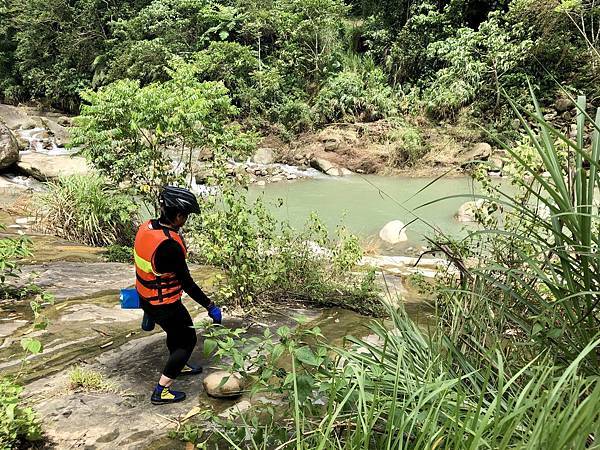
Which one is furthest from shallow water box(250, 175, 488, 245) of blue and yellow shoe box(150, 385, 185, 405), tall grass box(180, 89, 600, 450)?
tall grass box(180, 89, 600, 450)

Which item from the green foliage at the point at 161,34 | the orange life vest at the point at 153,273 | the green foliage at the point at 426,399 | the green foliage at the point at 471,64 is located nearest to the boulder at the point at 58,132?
the green foliage at the point at 161,34

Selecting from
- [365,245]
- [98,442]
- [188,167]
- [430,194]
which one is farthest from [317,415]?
[430,194]

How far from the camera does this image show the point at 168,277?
3.16m

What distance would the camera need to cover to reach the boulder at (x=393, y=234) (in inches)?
385

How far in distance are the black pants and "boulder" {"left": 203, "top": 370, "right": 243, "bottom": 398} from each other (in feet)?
0.70

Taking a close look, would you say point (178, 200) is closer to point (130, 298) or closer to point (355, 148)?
point (130, 298)

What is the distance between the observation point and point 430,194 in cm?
1459

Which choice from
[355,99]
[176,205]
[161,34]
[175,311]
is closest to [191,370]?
[175,311]

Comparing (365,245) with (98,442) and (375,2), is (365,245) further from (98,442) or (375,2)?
(375,2)

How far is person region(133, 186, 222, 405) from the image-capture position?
10.1 feet

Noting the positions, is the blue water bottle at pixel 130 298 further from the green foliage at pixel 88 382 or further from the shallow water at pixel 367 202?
A: the shallow water at pixel 367 202

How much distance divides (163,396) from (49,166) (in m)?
12.0

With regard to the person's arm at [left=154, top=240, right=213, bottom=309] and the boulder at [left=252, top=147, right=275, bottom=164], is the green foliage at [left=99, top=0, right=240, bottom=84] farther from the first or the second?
the person's arm at [left=154, top=240, right=213, bottom=309]

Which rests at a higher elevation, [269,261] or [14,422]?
[14,422]
